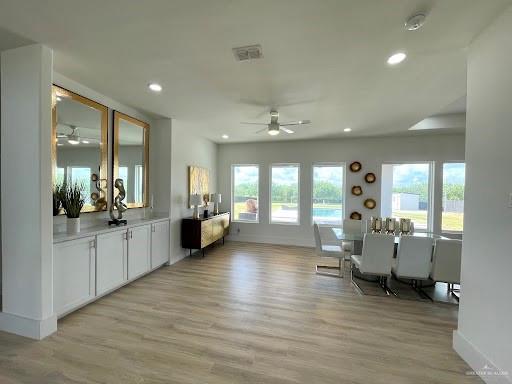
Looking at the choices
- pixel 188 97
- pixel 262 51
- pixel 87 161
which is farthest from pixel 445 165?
pixel 87 161

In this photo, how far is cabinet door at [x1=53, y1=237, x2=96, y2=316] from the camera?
2400 mm

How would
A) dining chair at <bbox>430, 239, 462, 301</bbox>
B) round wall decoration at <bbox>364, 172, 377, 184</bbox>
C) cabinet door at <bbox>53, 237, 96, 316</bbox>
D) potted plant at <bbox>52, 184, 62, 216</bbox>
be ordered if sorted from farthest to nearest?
round wall decoration at <bbox>364, 172, 377, 184</bbox> < dining chair at <bbox>430, 239, 462, 301</bbox> < potted plant at <bbox>52, 184, 62, 216</bbox> < cabinet door at <bbox>53, 237, 96, 316</bbox>

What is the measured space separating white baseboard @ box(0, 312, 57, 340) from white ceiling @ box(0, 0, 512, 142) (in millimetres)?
2609

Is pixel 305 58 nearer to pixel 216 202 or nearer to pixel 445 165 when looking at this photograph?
pixel 216 202

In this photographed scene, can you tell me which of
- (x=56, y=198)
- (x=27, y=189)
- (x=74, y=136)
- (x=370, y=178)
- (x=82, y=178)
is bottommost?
(x=56, y=198)

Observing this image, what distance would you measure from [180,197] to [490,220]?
4.53 meters

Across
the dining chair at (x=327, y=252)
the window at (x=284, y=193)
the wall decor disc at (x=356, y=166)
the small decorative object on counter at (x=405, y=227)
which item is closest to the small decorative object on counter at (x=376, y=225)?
the small decorative object on counter at (x=405, y=227)

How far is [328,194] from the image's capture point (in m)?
6.13

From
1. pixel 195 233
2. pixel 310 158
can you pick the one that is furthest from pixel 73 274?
pixel 310 158

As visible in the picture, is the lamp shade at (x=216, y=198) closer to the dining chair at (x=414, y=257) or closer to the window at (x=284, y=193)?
the window at (x=284, y=193)

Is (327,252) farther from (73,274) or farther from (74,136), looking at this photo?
(74,136)

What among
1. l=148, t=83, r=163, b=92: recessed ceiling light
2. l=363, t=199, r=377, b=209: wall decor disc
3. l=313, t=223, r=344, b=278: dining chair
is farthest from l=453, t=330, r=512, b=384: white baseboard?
l=148, t=83, r=163, b=92: recessed ceiling light

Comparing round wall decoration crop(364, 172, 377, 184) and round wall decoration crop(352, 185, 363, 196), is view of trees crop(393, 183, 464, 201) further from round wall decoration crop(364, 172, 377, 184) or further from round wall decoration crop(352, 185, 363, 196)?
round wall decoration crop(352, 185, 363, 196)

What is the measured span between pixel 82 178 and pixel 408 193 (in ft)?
21.6
